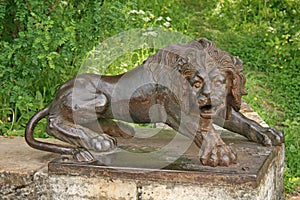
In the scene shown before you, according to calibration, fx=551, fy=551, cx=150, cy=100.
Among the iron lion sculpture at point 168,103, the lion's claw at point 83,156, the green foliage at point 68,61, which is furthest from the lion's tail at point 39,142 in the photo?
the green foliage at point 68,61

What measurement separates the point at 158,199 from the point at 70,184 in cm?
45

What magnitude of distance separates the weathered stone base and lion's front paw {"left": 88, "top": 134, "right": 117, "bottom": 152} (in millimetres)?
44

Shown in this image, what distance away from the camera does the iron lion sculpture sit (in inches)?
101

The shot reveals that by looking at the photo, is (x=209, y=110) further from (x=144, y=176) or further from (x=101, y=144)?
(x=101, y=144)

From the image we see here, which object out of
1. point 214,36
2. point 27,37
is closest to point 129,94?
point 27,37

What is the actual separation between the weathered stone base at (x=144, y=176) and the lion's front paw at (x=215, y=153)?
31mm

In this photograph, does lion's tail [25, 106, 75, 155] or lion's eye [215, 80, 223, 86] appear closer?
lion's eye [215, 80, 223, 86]

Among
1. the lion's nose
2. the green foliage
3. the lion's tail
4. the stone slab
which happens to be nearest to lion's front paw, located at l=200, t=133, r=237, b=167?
the lion's nose

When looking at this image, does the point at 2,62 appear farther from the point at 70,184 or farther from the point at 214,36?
the point at 214,36

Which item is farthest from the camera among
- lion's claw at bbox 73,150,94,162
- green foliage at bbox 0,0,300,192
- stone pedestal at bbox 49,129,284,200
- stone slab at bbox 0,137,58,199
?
green foliage at bbox 0,0,300,192

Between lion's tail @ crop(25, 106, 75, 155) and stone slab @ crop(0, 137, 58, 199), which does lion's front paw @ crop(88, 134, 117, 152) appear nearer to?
lion's tail @ crop(25, 106, 75, 155)

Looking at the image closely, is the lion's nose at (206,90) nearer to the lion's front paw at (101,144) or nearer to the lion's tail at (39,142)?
the lion's front paw at (101,144)

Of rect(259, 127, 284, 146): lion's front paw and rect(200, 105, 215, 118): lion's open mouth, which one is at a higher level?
rect(200, 105, 215, 118): lion's open mouth

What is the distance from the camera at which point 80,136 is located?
9.19 feet
